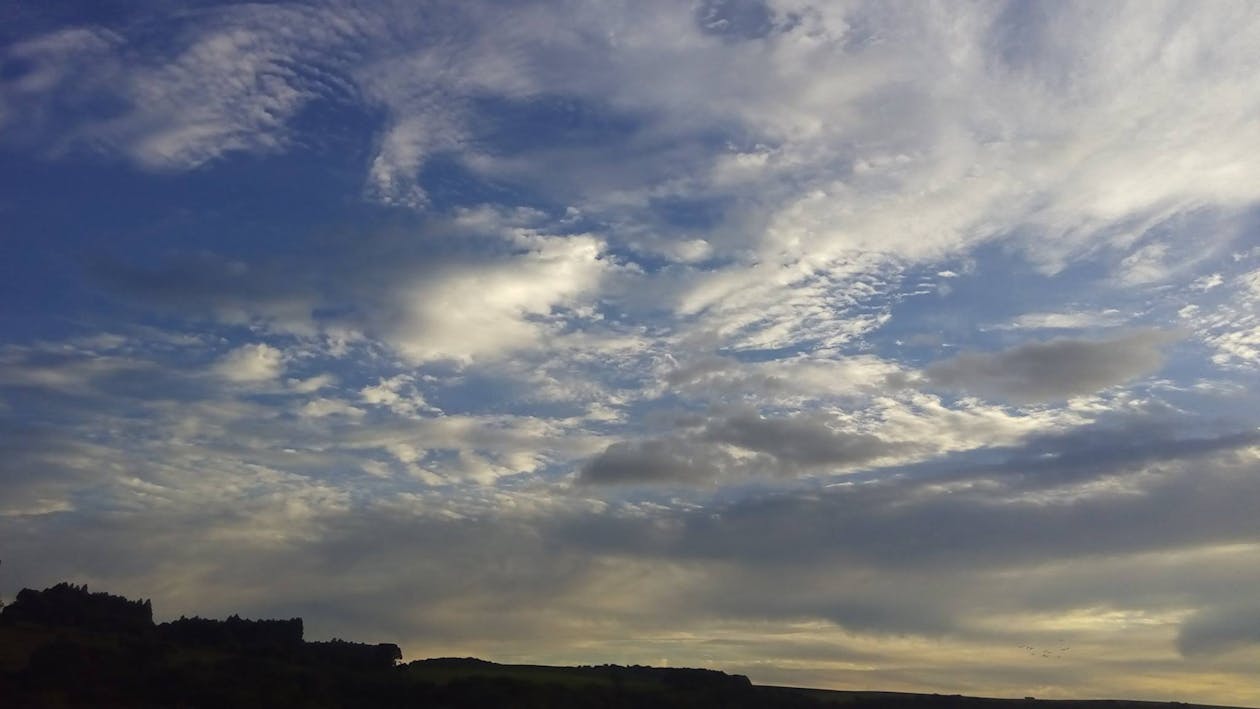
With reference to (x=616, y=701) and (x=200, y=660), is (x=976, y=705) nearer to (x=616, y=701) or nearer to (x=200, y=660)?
(x=616, y=701)

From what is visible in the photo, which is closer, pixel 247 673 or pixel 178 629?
pixel 247 673

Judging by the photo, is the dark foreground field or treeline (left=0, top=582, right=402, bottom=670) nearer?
the dark foreground field

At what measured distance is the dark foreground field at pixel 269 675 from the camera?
119 meters

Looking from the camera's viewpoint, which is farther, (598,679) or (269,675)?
Result: (598,679)

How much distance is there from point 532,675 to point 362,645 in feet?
73.2

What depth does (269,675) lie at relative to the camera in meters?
129

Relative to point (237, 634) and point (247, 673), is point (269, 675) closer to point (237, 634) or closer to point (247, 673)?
point (247, 673)

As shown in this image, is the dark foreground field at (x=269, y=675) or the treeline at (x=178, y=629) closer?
the dark foreground field at (x=269, y=675)

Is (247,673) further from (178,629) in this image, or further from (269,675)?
(178,629)

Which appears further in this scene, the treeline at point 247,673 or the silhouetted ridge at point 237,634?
the silhouetted ridge at point 237,634

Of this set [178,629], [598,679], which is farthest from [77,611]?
[598,679]

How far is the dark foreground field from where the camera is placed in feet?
390

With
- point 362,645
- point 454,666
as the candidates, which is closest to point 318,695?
point 362,645

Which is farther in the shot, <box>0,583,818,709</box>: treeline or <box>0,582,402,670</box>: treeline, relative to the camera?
<box>0,582,402,670</box>: treeline
